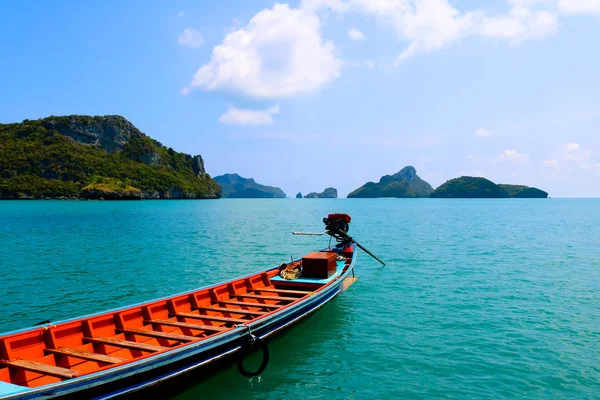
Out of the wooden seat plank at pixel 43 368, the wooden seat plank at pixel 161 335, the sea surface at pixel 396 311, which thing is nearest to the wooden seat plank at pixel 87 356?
the wooden seat plank at pixel 43 368

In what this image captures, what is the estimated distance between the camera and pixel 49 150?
196 meters

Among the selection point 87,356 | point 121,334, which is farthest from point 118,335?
point 87,356

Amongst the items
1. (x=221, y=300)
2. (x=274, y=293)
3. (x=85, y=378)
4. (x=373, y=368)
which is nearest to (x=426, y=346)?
(x=373, y=368)

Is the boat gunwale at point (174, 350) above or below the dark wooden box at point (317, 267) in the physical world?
below

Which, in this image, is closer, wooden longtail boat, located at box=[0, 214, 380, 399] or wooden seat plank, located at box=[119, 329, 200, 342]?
wooden longtail boat, located at box=[0, 214, 380, 399]

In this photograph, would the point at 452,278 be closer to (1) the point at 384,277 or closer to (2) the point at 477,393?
(1) the point at 384,277

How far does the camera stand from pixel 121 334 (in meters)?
11.1

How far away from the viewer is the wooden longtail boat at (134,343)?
7.74 m

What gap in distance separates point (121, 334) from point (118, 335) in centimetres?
9

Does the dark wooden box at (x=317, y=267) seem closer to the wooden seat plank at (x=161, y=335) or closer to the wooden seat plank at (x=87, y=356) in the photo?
the wooden seat plank at (x=161, y=335)

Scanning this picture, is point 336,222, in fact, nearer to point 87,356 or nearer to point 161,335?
point 161,335

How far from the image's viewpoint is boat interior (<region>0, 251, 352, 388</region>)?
8.53 metres

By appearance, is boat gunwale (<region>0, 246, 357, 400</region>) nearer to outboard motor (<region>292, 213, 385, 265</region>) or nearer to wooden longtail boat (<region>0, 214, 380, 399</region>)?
wooden longtail boat (<region>0, 214, 380, 399</region>)

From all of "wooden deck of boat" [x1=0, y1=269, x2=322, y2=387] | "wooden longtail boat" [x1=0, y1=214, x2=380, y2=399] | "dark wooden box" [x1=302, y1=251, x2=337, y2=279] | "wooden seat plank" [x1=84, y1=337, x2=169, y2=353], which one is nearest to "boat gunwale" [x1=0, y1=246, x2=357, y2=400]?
"wooden longtail boat" [x1=0, y1=214, x2=380, y2=399]
